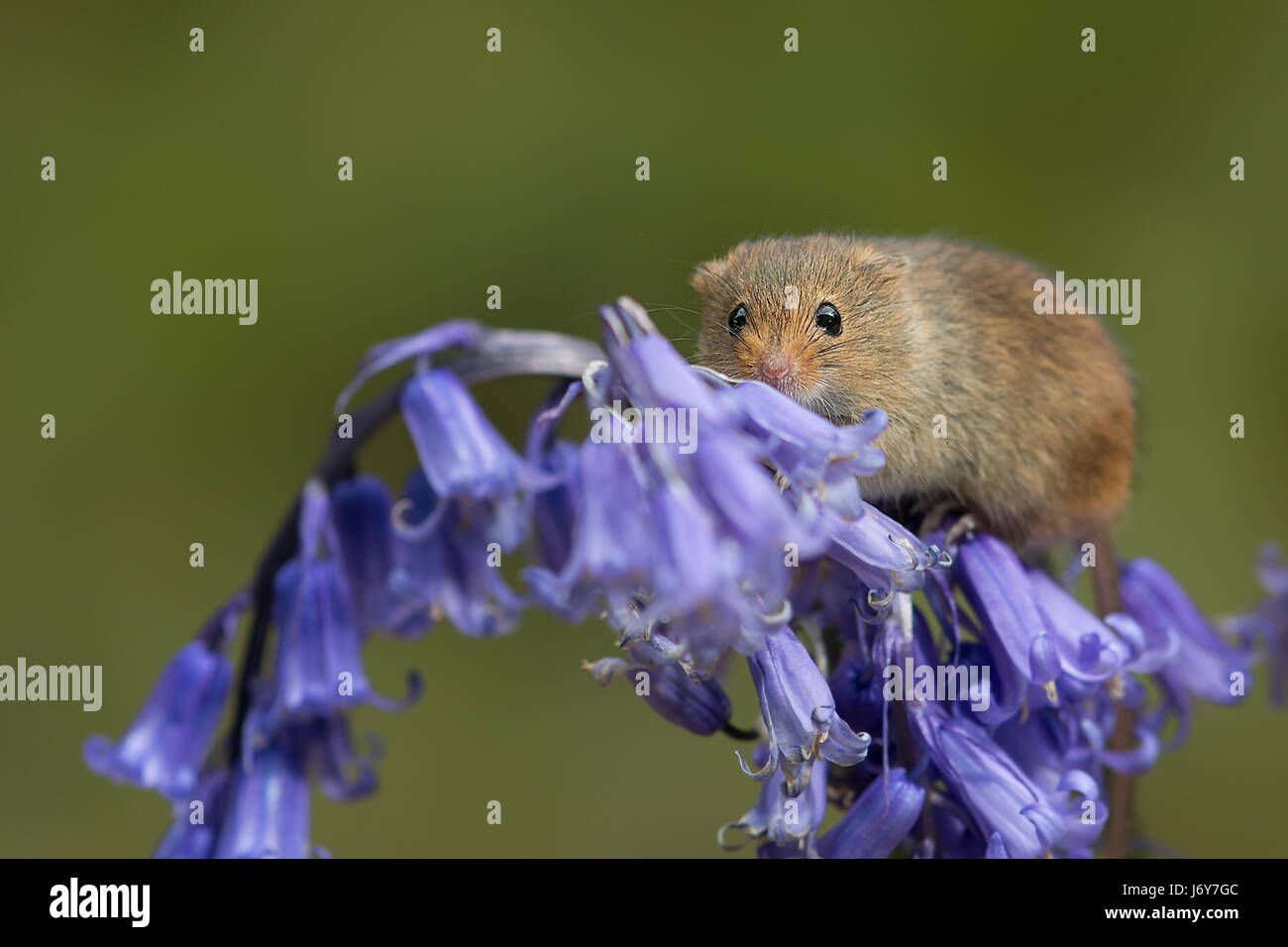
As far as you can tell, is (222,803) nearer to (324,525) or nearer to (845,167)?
(324,525)

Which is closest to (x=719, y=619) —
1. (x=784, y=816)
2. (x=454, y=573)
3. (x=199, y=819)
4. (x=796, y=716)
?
(x=796, y=716)

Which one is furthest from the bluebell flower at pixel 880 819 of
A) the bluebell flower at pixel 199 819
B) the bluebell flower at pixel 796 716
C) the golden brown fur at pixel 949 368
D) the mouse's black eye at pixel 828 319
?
the bluebell flower at pixel 199 819

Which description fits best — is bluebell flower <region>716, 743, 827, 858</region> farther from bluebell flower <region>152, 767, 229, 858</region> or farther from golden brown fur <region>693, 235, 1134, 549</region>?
bluebell flower <region>152, 767, 229, 858</region>

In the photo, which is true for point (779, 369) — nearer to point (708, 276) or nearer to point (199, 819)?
point (708, 276)

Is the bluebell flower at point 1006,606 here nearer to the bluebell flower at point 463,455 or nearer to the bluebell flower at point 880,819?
the bluebell flower at point 880,819

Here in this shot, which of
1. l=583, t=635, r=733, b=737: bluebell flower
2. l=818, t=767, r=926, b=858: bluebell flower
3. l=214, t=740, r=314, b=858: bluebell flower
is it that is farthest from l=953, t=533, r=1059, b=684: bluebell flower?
l=214, t=740, r=314, b=858: bluebell flower

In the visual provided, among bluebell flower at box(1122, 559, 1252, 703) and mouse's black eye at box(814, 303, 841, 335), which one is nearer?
mouse's black eye at box(814, 303, 841, 335)

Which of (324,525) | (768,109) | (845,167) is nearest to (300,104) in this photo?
(768,109)
